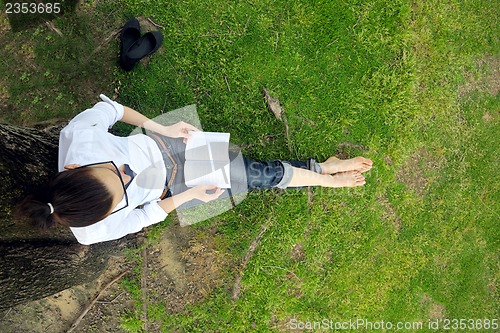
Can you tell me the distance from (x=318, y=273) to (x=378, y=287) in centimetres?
65

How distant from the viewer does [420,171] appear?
171 inches

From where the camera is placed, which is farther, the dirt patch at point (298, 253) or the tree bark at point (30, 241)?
the dirt patch at point (298, 253)

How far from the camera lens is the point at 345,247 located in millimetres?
4258

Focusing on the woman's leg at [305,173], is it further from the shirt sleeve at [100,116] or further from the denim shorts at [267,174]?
the shirt sleeve at [100,116]

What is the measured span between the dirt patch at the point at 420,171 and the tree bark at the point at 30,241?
312cm

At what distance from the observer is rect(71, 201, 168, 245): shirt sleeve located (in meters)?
2.60

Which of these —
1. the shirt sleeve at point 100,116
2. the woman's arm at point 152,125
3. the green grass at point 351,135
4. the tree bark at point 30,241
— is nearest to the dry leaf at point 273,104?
the green grass at point 351,135

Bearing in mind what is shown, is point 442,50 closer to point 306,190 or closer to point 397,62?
point 397,62

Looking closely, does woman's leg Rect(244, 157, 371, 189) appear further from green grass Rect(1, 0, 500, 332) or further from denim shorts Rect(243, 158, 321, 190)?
green grass Rect(1, 0, 500, 332)

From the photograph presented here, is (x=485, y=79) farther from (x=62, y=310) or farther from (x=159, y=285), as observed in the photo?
(x=62, y=310)

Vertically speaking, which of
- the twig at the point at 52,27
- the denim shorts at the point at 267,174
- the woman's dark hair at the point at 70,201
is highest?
the twig at the point at 52,27

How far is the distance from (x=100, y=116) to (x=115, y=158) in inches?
11.9

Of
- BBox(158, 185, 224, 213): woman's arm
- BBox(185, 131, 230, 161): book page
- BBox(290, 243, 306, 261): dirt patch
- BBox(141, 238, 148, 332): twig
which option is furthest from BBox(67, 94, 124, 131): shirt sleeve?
BBox(290, 243, 306, 261): dirt patch

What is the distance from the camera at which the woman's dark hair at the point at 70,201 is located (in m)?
2.22
